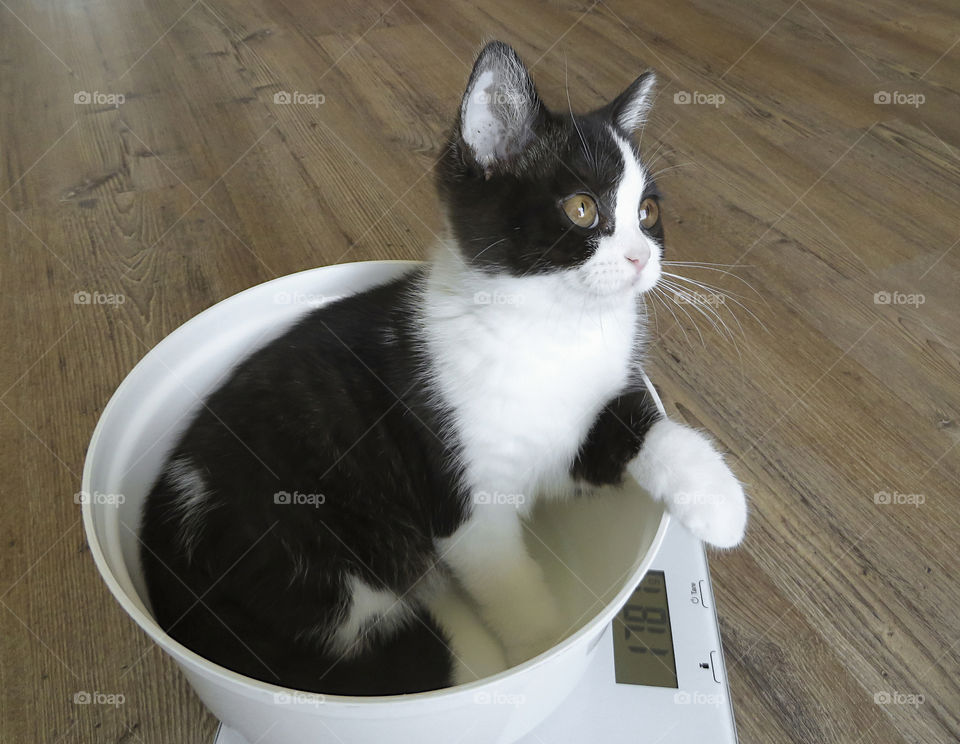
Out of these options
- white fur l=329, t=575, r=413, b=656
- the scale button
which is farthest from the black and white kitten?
the scale button

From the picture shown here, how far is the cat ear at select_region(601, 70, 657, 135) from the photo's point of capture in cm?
92

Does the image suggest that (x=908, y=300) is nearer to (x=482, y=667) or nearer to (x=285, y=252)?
(x=482, y=667)

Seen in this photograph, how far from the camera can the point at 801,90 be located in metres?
1.78

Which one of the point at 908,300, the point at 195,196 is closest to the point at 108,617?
the point at 195,196

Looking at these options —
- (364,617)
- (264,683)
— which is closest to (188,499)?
(364,617)

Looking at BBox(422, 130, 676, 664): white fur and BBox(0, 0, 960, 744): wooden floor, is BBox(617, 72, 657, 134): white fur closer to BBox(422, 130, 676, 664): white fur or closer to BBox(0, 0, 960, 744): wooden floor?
BBox(422, 130, 676, 664): white fur

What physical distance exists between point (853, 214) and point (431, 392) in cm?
109

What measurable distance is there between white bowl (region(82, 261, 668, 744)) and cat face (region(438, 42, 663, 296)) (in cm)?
20

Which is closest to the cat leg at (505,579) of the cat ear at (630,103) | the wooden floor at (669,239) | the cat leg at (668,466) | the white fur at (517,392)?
the white fur at (517,392)

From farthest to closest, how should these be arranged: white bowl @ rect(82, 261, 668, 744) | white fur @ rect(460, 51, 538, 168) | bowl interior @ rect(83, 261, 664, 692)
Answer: white fur @ rect(460, 51, 538, 168) < bowl interior @ rect(83, 261, 664, 692) < white bowl @ rect(82, 261, 668, 744)

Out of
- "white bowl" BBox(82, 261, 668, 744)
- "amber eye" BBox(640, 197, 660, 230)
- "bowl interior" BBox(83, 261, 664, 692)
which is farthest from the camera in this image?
"amber eye" BBox(640, 197, 660, 230)

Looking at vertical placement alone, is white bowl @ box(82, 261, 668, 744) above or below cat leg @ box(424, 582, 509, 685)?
above

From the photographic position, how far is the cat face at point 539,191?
0.75 meters

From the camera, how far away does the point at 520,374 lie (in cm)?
83
